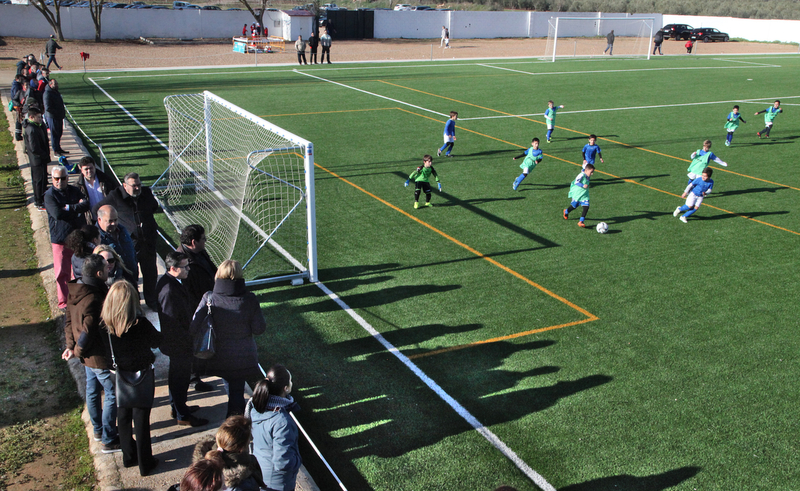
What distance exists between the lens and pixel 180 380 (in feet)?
20.0

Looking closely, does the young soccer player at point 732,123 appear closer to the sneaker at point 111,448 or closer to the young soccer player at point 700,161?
the young soccer player at point 700,161

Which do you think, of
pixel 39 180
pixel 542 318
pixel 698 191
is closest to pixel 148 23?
pixel 39 180

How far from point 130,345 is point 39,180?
9.12 metres

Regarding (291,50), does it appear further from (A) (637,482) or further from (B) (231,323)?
(A) (637,482)

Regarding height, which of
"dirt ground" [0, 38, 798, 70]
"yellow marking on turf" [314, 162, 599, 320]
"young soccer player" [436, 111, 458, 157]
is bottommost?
"yellow marking on turf" [314, 162, 599, 320]

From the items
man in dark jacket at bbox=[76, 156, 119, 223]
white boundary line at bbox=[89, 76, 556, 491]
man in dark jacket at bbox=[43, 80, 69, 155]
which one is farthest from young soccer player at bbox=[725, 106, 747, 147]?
man in dark jacket at bbox=[43, 80, 69, 155]

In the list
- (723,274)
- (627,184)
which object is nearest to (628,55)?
(627,184)

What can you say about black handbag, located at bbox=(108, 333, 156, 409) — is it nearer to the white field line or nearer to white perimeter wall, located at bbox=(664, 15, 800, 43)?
the white field line

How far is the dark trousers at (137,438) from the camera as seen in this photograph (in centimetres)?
536

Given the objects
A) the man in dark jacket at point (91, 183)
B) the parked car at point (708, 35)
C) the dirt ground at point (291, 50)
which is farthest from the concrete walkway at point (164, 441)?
the parked car at point (708, 35)

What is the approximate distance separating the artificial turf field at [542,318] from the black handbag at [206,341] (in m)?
1.47

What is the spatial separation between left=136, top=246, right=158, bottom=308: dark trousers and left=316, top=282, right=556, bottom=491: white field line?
8.40ft

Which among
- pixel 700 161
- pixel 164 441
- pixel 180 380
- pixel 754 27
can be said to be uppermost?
pixel 754 27

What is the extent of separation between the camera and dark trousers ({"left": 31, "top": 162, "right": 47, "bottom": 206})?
12227 millimetres
